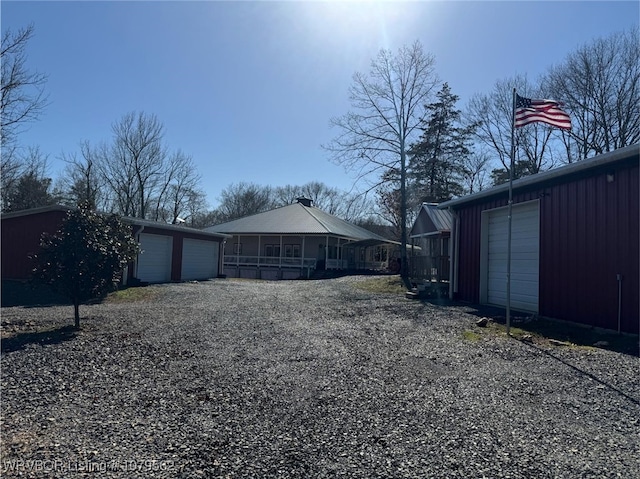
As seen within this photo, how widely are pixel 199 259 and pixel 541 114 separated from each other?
18.3 m

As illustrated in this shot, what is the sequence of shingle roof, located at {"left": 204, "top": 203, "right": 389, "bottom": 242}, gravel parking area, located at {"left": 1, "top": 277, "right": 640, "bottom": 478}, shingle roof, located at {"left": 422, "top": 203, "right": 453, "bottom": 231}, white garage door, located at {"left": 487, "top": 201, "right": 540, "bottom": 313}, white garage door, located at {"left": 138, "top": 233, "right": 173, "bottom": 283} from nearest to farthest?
gravel parking area, located at {"left": 1, "top": 277, "right": 640, "bottom": 478} → white garage door, located at {"left": 487, "top": 201, "right": 540, "bottom": 313} → white garage door, located at {"left": 138, "top": 233, "right": 173, "bottom": 283} → shingle roof, located at {"left": 422, "top": 203, "right": 453, "bottom": 231} → shingle roof, located at {"left": 204, "top": 203, "right": 389, "bottom": 242}

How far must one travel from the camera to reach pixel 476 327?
8.68 m

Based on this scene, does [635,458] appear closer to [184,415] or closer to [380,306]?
[184,415]

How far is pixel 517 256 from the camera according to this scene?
10.9m

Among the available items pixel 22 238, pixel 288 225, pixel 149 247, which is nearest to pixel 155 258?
pixel 149 247

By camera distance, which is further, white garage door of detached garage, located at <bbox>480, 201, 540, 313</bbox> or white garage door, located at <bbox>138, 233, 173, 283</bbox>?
white garage door, located at <bbox>138, 233, 173, 283</bbox>

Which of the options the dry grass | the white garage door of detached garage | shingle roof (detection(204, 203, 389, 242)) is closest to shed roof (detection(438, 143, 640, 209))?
the white garage door of detached garage

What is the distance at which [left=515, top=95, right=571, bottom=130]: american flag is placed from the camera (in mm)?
8398

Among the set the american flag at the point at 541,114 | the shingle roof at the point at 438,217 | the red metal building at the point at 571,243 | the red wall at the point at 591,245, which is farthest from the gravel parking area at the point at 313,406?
the shingle roof at the point at 438,217

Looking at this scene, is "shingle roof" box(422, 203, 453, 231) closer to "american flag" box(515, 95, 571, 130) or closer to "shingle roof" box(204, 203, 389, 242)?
"shingle roof" box(204, 203, 389, 242)

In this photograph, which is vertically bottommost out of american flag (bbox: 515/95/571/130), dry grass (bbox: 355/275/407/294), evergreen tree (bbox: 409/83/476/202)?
dry grass (bbox: 355/275/407/294)

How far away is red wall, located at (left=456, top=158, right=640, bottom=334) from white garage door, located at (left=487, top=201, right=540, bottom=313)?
45 cm

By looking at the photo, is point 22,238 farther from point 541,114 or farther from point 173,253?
point 541,114

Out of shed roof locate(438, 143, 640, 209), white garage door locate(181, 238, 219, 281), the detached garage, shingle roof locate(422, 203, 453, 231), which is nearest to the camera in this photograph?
shed roof locate(438, 143, 640, 209)
